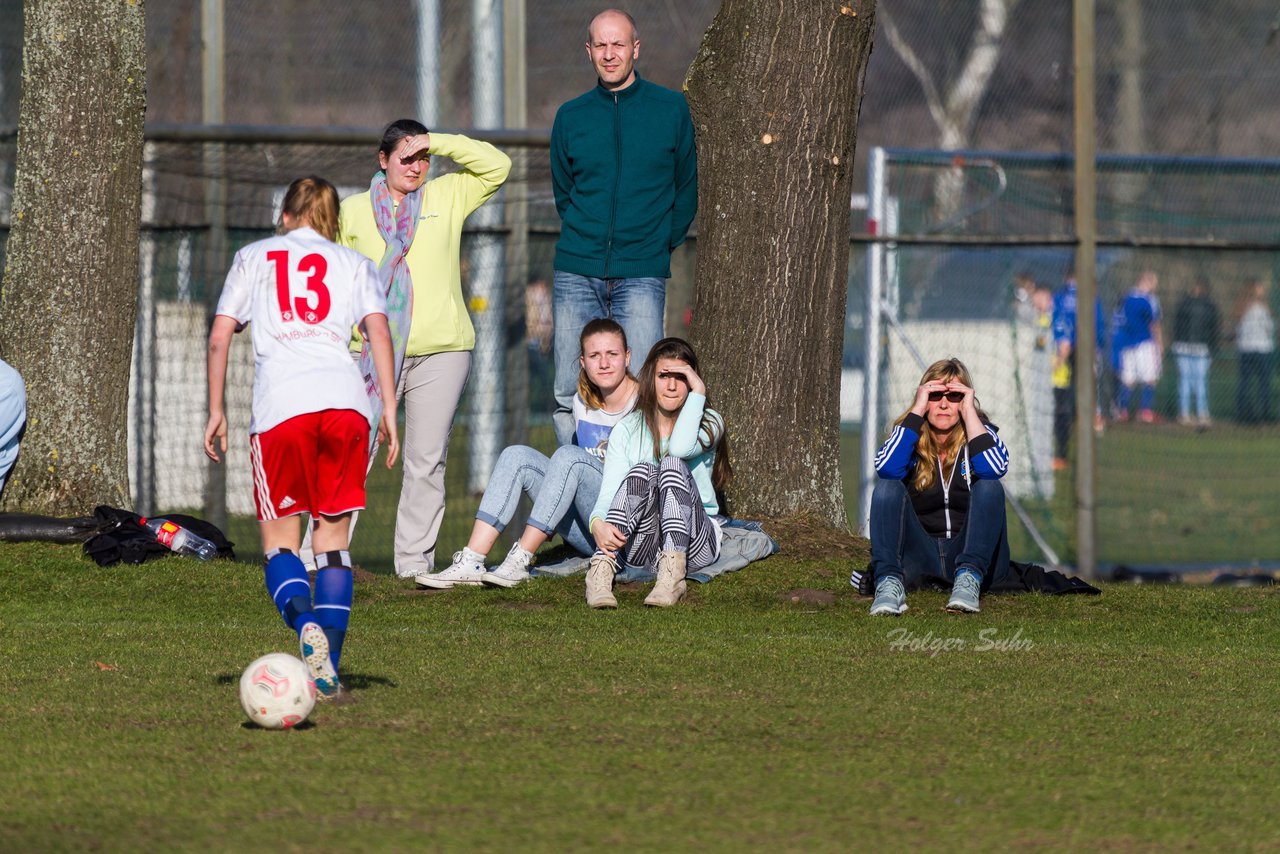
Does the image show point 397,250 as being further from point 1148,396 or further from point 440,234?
point 1148,396

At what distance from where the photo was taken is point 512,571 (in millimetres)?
7820

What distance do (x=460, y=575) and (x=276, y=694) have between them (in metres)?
3.03

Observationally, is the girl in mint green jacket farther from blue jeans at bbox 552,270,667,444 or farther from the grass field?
the grass field

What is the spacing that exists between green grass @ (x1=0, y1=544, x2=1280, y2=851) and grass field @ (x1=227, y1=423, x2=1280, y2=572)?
4284 mm

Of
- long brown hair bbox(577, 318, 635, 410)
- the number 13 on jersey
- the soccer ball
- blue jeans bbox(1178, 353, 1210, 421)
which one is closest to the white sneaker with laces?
long brown hair bbox(577, 318, 635, 410)

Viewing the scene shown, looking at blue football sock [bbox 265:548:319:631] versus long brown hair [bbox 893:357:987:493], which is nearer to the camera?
blue football sock [bbox 265:548:319:631]

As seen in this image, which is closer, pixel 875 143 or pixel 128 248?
pixel 128 248

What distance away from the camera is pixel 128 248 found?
9.08 meters

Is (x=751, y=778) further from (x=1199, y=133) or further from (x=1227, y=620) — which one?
(x=1199, y=133)

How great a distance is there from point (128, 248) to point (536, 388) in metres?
4.17

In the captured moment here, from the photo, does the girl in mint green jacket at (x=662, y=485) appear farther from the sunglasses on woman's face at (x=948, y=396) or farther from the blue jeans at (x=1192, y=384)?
the blue jeans at (x=1192, y=384)

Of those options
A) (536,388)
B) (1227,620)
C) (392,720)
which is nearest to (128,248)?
(536,388)

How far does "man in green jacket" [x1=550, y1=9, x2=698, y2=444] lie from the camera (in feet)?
26.9

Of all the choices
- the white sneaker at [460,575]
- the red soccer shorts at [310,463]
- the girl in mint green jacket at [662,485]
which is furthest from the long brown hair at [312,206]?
the white sneaker at [460,575]
